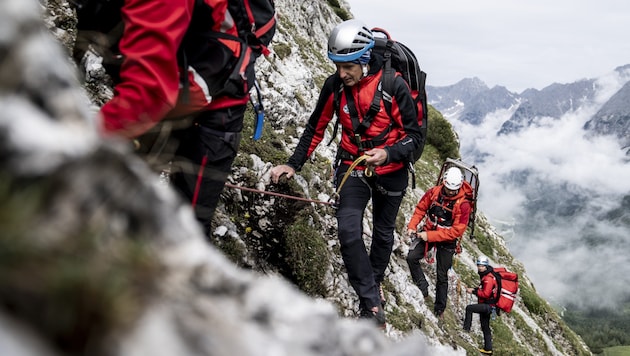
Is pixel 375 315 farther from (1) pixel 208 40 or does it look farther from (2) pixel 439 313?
(2) pixel 439 313

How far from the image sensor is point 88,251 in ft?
3.45

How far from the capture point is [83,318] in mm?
954

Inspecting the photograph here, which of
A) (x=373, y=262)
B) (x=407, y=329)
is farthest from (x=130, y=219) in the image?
(x=407, y=329)

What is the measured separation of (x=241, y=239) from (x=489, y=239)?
1177 inches

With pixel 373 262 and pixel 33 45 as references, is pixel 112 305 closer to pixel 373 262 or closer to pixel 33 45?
pixel 33 45

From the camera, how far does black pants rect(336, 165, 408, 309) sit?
6566 mm

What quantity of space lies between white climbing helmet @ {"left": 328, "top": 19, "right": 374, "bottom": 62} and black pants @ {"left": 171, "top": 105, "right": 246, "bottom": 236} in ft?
8.16

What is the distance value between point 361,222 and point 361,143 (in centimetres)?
127

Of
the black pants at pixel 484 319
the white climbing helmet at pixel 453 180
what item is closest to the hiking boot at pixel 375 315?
the white climbing helmet at pixel 453 180

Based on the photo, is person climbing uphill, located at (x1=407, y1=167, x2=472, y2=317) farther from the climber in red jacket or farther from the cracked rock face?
the cracked rock face

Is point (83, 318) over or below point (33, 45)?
below

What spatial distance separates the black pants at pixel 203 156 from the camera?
435 centimetres

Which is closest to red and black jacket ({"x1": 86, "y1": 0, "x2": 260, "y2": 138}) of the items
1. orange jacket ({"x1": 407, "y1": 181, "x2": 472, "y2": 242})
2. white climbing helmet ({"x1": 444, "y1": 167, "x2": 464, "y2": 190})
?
white climbing helmet ({"x1": 444, "y1": 167, "x2": 464, "y2": 190})

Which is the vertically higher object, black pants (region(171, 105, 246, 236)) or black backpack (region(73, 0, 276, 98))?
black backpack (region(73, 0, 276, 98))
